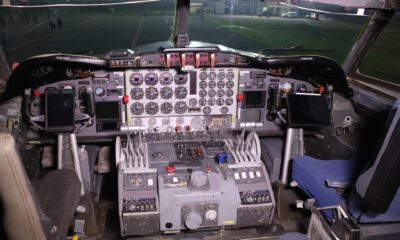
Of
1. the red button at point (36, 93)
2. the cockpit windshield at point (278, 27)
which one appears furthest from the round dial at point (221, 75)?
the red button at point (36, 93)

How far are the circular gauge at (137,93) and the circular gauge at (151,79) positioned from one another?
119mm

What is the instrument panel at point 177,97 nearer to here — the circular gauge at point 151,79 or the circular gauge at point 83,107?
the circular gauge at point 151,79

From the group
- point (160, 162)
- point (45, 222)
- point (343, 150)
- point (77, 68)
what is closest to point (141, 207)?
point (160, 162)

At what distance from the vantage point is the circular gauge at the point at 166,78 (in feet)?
11.6

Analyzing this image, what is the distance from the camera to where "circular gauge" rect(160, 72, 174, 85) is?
3.54 metres

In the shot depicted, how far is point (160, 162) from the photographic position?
10.0 feet

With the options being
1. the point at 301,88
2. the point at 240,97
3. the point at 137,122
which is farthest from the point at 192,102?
the point at 301,88

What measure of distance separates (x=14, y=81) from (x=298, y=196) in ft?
9.91

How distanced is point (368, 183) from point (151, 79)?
237cm

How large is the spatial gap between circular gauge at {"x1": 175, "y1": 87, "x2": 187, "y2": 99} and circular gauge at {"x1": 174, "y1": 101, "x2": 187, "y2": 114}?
7 cm

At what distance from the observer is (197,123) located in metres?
3.78

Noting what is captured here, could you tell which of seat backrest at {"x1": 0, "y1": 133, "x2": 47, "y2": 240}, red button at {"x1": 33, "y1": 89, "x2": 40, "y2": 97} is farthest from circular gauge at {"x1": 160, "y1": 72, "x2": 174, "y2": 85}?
seat backrest at {"x1": 0, "y1": 133, "x2": 47, "y2": 240}

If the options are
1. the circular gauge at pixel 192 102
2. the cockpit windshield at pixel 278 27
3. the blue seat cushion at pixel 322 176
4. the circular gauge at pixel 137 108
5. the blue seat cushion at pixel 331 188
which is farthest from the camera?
the circular gauge at pixel 192 102

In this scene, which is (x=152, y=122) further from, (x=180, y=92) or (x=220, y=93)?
(x=220, y=93)
